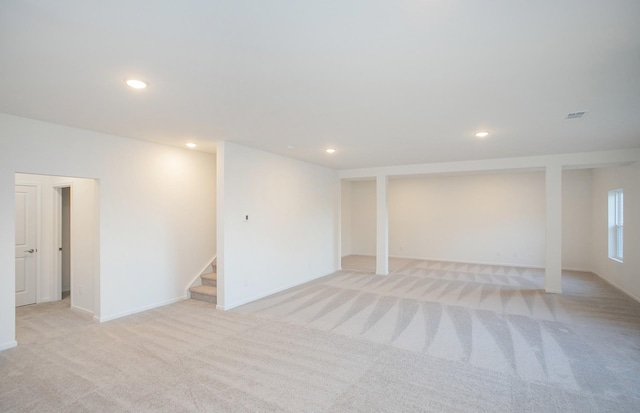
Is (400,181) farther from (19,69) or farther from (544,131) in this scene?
(19,69)

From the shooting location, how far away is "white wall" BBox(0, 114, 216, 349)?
11.5 ft

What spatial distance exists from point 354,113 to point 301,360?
8.93 feet

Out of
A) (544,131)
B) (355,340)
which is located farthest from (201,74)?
(544,131)

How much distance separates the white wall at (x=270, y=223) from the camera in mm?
4910

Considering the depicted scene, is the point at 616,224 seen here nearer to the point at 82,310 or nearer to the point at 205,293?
the point at 205,293

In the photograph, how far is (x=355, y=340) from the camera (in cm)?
362

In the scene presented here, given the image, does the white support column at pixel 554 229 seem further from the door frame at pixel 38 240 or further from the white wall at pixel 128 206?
the door frame at pixel 38 240

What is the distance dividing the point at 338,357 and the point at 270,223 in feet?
10.2

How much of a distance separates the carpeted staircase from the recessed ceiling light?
3.52 m

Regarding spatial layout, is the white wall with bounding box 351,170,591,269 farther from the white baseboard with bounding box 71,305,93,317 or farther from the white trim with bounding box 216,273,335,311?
the white baseboard with bounding box 71,305,93,317

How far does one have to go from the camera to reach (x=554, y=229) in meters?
5.79

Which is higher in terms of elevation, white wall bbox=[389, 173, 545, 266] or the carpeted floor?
white wall bbox=[389, 173, 545, 266]

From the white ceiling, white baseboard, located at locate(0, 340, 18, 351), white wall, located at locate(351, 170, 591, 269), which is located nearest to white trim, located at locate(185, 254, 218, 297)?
white baseboard, located at locate(0, 340, 18, 351)

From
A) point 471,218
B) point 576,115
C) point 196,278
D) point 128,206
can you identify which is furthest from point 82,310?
point 471,218
